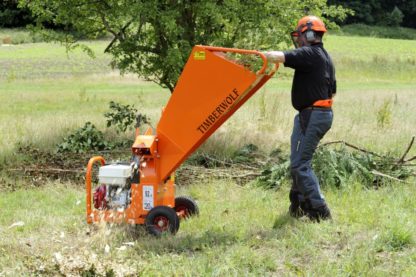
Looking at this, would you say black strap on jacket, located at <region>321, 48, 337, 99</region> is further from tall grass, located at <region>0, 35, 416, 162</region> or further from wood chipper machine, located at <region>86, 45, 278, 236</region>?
tall grass, located at <region>0, 35, 416, 162</region>

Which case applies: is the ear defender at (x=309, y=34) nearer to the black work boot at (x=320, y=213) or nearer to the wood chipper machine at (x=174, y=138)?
the wood chipper machine at (x=174, y=138)

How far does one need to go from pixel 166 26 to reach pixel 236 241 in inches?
212

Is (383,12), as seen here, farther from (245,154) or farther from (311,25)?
(311,25)

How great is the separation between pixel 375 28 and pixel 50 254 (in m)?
82.8

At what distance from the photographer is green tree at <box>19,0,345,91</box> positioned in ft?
33.9

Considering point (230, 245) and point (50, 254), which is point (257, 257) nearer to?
Answer: point (230, 245)

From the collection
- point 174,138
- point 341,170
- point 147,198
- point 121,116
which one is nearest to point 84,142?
point 121,116

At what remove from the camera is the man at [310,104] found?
19.7ft

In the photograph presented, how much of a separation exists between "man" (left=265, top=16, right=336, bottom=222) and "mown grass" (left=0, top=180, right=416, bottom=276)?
1.14ft

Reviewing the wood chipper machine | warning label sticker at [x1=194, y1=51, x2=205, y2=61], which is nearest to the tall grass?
the wood chipper machine

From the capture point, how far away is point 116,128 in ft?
39.4

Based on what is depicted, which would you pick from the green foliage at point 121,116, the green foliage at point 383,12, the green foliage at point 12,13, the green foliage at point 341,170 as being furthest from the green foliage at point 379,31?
the green foliage at point 341,170

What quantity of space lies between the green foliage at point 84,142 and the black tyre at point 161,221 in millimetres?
4958

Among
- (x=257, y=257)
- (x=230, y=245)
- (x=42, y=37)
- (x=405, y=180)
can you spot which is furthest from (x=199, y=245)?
(x=42, y=37)
